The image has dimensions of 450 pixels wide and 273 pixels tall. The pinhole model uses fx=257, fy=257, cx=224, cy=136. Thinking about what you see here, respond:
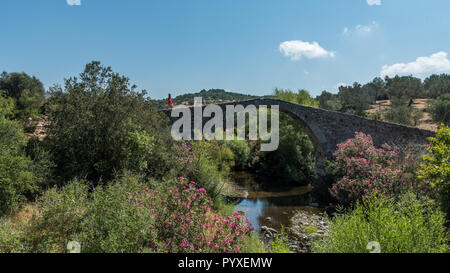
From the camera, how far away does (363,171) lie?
33.9 ft

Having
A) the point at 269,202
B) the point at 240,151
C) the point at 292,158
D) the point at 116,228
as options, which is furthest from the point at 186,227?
the point at 240,151

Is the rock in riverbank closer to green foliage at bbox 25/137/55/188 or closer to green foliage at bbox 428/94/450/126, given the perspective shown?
green foliage at bbox 25/137/55/188

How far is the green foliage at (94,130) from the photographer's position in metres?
8.00

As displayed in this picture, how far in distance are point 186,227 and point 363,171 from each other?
332 inches

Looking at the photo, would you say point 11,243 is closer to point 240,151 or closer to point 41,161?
point 41,161

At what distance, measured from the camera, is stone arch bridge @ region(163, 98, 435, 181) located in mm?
11758

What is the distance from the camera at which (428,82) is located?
40.8 m

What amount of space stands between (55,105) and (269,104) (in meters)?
10.9

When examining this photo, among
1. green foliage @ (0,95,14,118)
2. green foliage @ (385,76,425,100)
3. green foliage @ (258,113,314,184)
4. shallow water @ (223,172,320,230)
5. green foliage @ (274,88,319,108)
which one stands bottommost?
shallow water @ (223,172,320,230)

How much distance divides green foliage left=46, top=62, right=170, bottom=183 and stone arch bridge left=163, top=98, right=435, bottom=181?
16.6 ft

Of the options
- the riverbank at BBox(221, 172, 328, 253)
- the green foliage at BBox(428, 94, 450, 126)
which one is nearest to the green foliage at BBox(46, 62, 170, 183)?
the riverbank at BBox(221, 172, 328, 253)

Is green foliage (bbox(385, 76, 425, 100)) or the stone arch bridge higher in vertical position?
green foliage (bbox(385, 76, 425, 100))

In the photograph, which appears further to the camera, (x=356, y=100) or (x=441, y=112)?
(x=356, y=100)
